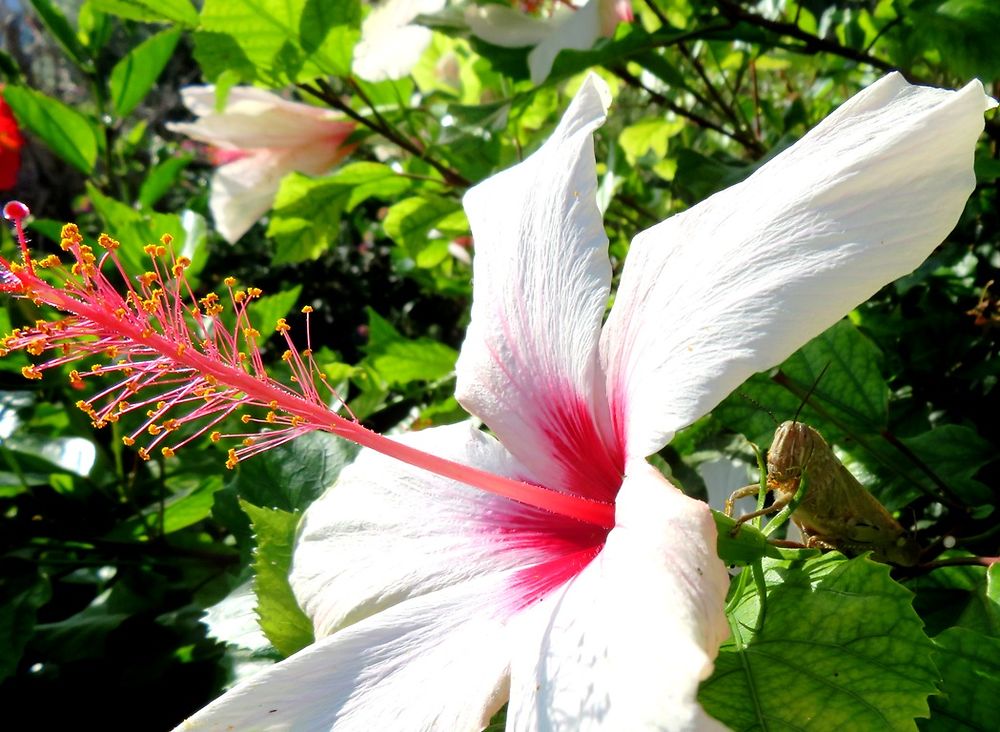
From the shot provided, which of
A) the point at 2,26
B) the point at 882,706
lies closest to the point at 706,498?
the point at 882,706

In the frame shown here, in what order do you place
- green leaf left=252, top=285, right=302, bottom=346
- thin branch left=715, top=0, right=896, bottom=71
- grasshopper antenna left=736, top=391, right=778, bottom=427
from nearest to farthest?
grasshopper antenna left=736, top=391, right=778, bottom=427, thin branch left=715, top=0, right=896, bottom=71, green leaf left=252, top=285, right=302, bottom=346

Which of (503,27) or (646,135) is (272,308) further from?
(646,135)

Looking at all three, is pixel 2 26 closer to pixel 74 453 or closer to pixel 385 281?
pixel 385 281

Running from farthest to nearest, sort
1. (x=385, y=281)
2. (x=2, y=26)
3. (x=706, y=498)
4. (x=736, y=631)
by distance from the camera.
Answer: (x=2, y=26)
(x=385, y=281)
(x=706, y=498)
(x=736, y=631)

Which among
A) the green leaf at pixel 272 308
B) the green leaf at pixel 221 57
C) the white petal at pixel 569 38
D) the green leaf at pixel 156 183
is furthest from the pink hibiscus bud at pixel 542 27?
the green leaf at pixel 156 183

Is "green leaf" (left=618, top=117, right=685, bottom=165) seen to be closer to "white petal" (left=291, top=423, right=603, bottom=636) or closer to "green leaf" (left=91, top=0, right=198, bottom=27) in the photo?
"green leaf" (left=91, top=0, right=198, bottom=27)

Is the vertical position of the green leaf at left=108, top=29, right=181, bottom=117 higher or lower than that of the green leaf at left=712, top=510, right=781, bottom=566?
higher

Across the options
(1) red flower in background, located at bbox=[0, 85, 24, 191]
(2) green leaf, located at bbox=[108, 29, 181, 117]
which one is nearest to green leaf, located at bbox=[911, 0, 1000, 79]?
(2) green leaf, located at bbox=[108, 29, 181, 117]
